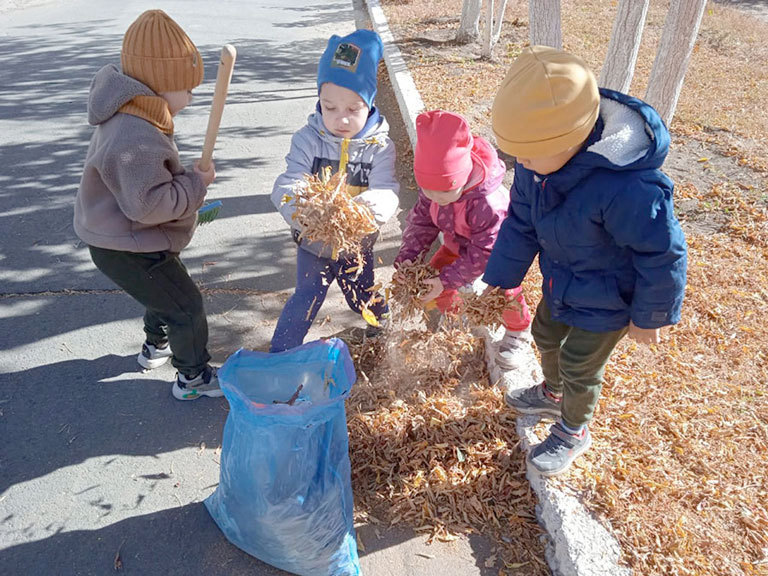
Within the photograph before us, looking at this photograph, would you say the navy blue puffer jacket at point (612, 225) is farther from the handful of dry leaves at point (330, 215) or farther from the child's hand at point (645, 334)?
the handful of dry leaves at point (330, 215)

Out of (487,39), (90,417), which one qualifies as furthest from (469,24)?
(90,417)

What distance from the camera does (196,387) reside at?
3221 mm

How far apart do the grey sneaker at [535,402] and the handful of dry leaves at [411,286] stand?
0.65 m

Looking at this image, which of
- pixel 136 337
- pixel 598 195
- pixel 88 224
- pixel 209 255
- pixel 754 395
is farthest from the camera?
pixel 209 255

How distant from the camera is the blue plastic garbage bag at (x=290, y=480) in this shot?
2.17m

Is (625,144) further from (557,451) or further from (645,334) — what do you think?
(557,451)

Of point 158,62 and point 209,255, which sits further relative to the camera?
point 209,255

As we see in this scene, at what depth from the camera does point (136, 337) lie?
145 inches

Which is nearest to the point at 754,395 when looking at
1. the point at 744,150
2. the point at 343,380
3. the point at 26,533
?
the point at 343,380

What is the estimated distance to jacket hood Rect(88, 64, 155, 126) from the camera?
8.06ft

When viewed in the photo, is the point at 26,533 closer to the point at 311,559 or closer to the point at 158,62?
the point at 311,559

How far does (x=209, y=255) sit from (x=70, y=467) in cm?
208

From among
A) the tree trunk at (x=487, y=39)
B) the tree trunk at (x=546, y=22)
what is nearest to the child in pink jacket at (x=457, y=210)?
the tree trunk at (x=546, y=22)

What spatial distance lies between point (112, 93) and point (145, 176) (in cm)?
36
